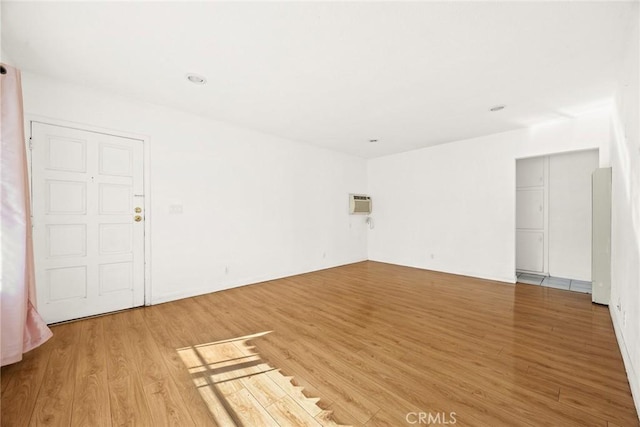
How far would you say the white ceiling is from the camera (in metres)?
1.81

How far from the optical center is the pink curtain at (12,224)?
6.23 feet

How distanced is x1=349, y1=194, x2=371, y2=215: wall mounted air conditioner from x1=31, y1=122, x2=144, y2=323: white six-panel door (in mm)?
4127

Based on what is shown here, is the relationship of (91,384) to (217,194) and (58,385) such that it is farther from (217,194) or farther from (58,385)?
(217,194)

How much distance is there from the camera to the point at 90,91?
9.66 ft

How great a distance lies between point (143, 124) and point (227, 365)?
3.10 meters

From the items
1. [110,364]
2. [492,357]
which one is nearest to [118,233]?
[110,364]

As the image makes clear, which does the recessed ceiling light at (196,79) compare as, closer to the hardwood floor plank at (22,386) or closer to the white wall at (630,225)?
the hardwood floor plank at (22,386)

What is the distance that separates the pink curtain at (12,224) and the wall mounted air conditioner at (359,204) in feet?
16.7

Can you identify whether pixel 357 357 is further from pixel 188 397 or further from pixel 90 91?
pixel 90 91

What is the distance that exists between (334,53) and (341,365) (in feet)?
8.70

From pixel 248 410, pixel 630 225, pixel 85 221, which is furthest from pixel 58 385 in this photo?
pixel 630 225

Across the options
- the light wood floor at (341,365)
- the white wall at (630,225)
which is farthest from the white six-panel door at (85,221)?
the white wall at (630,225)

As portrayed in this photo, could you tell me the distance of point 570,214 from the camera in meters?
4.43

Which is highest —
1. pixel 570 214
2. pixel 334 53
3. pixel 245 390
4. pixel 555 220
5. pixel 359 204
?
pixel 334 53
